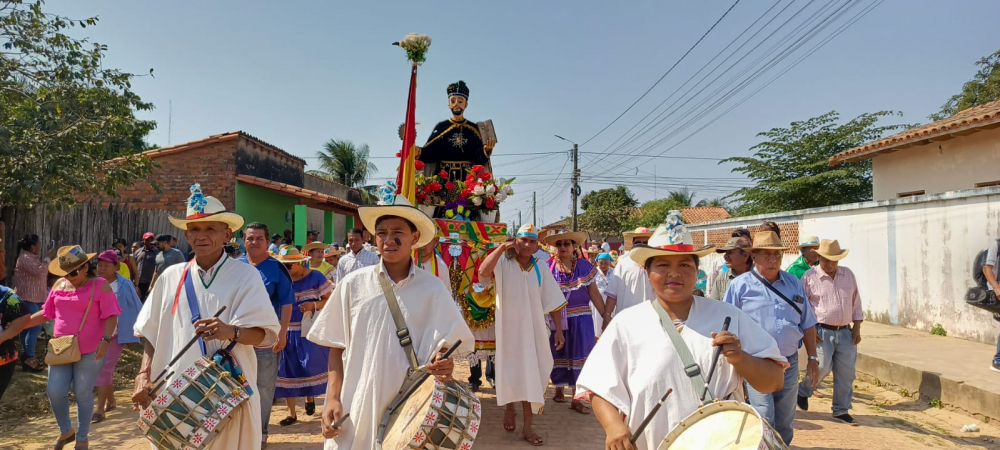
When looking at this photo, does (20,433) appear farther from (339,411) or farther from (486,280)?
(339,411)

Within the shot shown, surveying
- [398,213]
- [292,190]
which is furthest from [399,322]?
[292,190]

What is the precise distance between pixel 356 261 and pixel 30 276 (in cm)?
471

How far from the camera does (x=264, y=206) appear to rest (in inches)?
746

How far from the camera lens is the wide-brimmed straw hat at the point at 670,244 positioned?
2715 millimetres

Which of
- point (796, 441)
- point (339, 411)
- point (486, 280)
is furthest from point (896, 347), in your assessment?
point (339, 411)

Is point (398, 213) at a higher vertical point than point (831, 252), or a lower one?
higher

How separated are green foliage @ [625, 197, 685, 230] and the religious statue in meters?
33.5

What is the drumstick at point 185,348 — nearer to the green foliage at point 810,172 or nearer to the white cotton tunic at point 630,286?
the white cotton tunic at point 630,286

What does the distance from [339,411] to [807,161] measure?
25.4 m

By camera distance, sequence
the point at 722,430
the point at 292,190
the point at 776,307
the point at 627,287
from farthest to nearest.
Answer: the point at 292,190 < the point at 627,287 < the point at 776,307 < the point at 722,430

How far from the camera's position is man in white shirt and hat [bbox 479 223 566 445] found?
6.06 metres

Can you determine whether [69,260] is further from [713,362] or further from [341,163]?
[341,163]

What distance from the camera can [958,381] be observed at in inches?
284

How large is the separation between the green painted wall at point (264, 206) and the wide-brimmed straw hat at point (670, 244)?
1612cm
